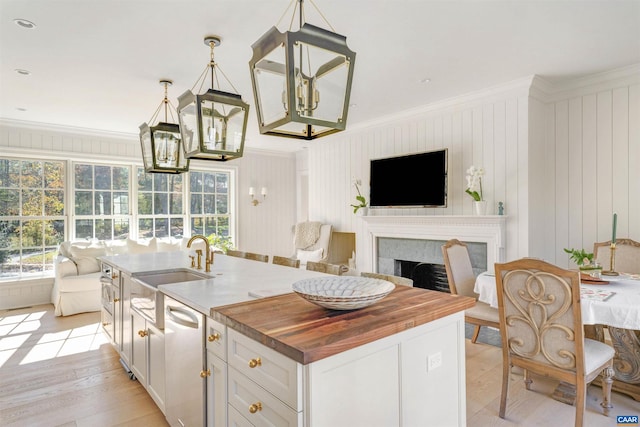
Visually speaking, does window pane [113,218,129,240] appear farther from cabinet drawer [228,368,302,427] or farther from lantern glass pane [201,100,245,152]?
cabinet drawer [228,368,302,427]

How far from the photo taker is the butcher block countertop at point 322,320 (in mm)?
1139

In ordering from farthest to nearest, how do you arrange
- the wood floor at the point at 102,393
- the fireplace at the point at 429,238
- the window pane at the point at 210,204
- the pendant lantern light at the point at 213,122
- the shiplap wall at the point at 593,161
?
1. the window pane at the point at 210,204
2. the fireplace at the point at 429,238
3. the shiplap wall at the point at 593,161
4. the wood floor at the point at 102,393
5. the pendant lantern light at the point at 213,122

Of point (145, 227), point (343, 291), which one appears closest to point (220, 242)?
point (145, 227)

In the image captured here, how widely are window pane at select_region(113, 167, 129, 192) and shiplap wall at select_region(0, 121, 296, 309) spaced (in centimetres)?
16

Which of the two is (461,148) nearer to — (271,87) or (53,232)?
(271,87)

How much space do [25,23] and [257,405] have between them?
2993 mm

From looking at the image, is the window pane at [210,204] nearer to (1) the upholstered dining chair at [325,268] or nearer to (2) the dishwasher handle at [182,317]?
(1) the upholstered dining chair at [325,268]

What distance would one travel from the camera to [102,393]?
2.66 metres

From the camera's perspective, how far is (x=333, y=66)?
54.6 inches

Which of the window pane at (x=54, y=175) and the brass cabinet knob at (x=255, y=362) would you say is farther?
the window pane at (x=54, y=175)

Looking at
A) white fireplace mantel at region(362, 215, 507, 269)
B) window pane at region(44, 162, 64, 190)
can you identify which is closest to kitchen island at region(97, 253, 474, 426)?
white fireplace mantel at region(362, 215, 507, 269)

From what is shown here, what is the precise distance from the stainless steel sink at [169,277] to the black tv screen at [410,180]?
115 inches

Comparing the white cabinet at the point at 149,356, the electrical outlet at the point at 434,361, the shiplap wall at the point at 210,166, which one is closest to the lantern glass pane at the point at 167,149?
the white cabinet at the point at 149,356

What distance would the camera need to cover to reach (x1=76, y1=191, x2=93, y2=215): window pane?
222 inches
